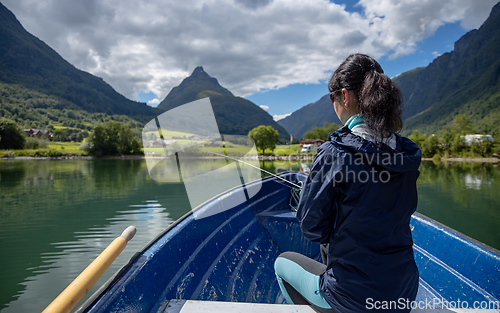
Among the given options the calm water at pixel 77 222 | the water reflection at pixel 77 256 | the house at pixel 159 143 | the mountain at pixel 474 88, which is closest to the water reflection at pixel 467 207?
the calm water at pixel 77 222

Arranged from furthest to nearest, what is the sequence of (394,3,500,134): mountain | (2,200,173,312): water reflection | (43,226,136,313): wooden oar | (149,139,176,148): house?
(394,3,500,134): mountain → (2,200,173,312): water reflection → (149,139,176,148): house → (43,226,136,313): wooden oar

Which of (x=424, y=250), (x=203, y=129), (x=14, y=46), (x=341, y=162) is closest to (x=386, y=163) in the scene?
(x=341, y=162)

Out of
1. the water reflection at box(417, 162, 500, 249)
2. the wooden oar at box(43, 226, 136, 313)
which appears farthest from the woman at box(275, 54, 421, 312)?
the water reflection at box(417, 162, 500, 249)

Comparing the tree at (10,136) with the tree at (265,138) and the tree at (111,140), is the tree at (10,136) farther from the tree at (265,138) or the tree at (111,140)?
the tree at (265,138)

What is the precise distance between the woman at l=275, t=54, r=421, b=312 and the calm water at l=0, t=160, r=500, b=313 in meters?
4.89

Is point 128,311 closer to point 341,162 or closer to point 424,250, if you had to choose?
point 341,162

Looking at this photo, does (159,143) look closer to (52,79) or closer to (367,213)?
(367,213)

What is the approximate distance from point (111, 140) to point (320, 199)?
58.7 metres

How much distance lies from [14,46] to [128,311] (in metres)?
229

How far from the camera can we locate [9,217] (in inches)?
353

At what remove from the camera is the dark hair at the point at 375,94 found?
1150 mm

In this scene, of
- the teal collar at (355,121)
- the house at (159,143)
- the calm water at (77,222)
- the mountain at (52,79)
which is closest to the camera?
the teal collar at (355,121)

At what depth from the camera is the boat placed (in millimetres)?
1677

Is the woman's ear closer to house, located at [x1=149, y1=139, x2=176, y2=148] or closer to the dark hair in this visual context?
the dark hair
